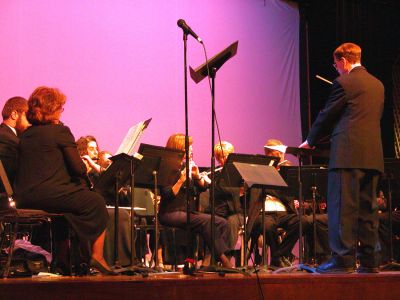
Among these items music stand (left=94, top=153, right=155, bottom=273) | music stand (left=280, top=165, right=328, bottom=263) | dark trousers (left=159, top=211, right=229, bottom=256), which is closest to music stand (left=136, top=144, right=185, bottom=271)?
music stand (left=94, top=153, right=155, bottom=273)

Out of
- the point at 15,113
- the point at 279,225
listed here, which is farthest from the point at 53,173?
the point at 279,225

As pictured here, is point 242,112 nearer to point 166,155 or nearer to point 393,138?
point 393,138

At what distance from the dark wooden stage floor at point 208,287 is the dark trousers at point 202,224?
6.86 ft

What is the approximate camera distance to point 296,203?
7.22m

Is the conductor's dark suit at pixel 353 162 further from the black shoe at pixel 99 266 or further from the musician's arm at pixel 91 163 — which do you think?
the musician's arm at pixel 91 163

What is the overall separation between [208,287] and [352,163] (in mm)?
1488

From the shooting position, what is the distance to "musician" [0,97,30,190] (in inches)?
187

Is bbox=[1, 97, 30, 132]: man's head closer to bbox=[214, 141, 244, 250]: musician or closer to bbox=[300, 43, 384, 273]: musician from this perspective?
bbox=[214, 141, 244, 250]: musician

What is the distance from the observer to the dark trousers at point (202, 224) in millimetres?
6109

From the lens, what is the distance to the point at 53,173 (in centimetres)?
458

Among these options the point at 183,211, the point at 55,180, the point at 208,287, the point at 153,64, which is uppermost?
the point at 153,64

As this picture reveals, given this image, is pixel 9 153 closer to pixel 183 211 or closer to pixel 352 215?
pixel 183 211

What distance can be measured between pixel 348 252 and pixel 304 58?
18.2ft

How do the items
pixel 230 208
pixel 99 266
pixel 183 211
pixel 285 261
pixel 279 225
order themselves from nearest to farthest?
pixel 99 266
pixel 183 211
pixel 230 208
pixel 279 225
pixel 285 261
